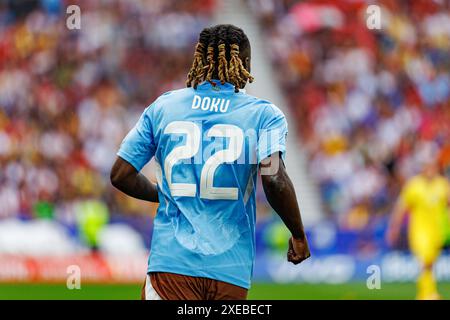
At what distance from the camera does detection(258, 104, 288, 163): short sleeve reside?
15.6ft

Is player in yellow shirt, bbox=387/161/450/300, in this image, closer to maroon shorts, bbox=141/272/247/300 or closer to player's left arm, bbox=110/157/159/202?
player's left arm, bbox=110/157/159/202

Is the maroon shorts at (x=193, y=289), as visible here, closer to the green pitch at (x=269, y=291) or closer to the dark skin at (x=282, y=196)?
the dark skin at (x=282, y=196)

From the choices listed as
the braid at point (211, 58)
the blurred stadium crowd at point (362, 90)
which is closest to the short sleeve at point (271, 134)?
the braid at point (211, 58)

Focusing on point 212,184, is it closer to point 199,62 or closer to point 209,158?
point 209,158

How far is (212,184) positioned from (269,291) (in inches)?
418

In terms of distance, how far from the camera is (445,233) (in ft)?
54.6

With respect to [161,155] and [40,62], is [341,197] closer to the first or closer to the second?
[40,62]

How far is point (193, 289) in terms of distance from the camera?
15.6 ft

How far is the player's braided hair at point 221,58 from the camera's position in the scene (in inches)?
195

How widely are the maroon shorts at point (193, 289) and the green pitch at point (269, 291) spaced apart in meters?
9.05

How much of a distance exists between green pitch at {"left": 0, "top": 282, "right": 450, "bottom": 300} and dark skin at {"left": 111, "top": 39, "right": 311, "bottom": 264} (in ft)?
29.1

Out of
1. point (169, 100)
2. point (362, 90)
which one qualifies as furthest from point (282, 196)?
point (362, 90)
